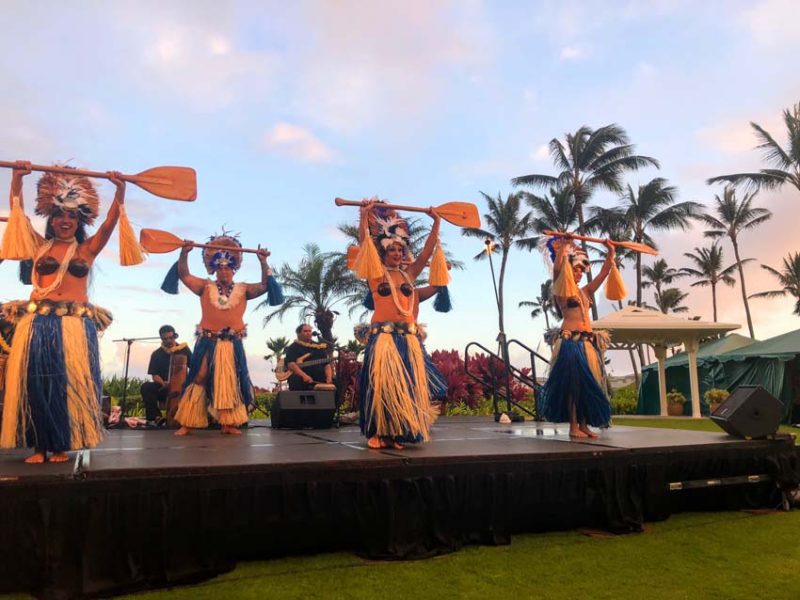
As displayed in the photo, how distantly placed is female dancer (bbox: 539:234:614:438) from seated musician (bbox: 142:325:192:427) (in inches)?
162

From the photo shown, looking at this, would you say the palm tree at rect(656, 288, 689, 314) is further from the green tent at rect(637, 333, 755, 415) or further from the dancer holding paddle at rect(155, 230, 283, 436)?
the dancer holding paddle at rect(155, 230, 283, 436)

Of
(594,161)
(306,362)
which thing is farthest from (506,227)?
(306,362)

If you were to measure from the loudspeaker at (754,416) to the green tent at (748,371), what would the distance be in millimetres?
8236

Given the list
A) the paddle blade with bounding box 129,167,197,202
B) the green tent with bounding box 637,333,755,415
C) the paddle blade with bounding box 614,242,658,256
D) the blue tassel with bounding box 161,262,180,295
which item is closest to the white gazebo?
the green tent with bounding box 637,333,755,415

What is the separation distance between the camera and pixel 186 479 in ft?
9.04

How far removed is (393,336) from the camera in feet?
12.3

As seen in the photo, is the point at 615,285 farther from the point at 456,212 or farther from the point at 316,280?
the point at 316,280

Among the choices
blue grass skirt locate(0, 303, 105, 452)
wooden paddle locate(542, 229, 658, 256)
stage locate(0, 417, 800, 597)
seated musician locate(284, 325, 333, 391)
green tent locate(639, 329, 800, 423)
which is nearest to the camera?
stage locate(0, 417, 800, 597)

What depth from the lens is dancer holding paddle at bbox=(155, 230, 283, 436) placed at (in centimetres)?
507

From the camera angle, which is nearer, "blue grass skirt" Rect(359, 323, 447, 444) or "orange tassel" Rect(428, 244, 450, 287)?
"blue grass skirt" Rect(359, 323, 447, 444)

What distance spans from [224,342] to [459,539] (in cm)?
271

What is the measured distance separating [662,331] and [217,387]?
12.0m

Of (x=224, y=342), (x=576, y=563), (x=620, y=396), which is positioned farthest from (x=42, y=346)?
(x=620, y=396)

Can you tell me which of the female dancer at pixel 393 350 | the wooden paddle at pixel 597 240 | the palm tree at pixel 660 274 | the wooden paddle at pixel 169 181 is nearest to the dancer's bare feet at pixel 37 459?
the wooden paddle at pixel 169 181
